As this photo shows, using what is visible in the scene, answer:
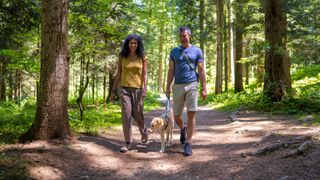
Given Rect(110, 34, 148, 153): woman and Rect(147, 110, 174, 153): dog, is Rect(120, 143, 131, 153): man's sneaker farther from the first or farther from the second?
Rect(147, 110, 174, 153): dog

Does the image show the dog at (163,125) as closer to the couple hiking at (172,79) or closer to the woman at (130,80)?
the couple hiking at (172,79)

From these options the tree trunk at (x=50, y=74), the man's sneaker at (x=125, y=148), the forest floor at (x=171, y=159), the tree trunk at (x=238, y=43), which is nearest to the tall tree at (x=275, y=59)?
the forest floor at (x=171, y=159)

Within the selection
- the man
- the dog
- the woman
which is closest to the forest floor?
the dog

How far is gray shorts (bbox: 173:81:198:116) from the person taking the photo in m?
6.49

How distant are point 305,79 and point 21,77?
18.3m

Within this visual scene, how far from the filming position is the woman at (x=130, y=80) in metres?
7.04

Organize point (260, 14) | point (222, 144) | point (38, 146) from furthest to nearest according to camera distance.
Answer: point (260, 14), point (222, 144), point (38, 146)

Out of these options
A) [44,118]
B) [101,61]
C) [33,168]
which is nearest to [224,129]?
[44,118]

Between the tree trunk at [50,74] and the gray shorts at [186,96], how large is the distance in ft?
7.32

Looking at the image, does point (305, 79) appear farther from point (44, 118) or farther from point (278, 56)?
point (44, 118)

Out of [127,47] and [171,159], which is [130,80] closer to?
[127,47]

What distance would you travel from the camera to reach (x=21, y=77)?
917 inches

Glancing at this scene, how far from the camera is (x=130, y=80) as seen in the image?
23.3 feet

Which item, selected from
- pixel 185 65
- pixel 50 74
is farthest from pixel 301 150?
pixel 50 74
